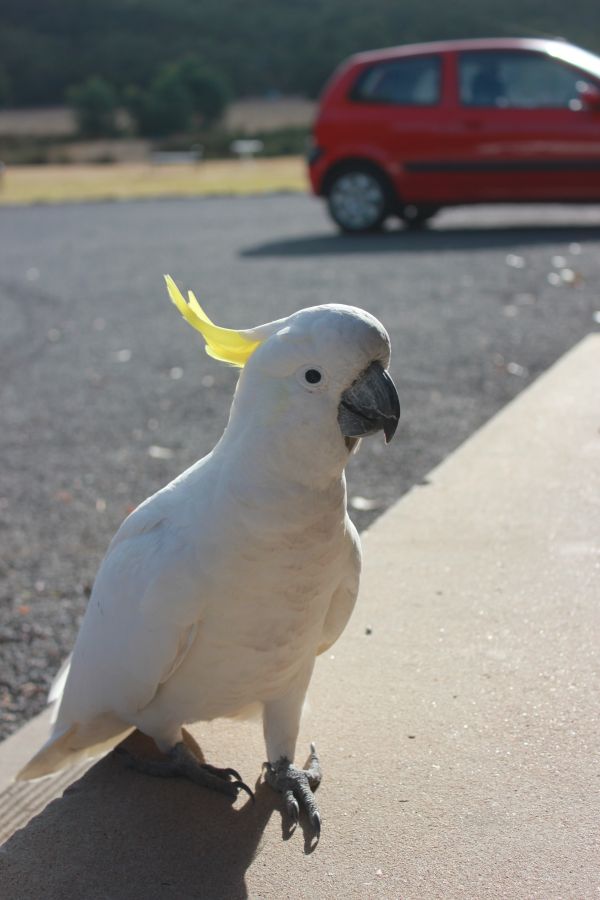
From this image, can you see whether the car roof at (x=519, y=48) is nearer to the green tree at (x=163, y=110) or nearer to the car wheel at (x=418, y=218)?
the car wheel at (x=418, y=218)

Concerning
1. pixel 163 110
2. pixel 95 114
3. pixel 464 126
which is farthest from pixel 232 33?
pixel 464 126

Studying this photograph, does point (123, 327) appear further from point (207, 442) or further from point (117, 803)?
point (117, 803)

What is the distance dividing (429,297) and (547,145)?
303cm

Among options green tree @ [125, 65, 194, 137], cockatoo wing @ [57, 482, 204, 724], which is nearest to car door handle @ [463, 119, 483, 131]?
cockatoo wing @ [57, 482, 204, 724]

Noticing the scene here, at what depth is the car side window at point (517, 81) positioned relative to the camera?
376 inches

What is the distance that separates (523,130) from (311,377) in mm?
8599

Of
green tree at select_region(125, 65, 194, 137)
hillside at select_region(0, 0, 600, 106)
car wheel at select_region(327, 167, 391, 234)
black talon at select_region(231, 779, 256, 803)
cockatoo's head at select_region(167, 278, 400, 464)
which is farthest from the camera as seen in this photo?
hillside at select_region(0, 0, 600, 106)

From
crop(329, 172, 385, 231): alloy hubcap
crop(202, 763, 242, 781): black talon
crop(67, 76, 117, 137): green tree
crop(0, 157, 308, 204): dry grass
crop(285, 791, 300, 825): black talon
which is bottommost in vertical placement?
crop(67, 76, 117, 137): green tree

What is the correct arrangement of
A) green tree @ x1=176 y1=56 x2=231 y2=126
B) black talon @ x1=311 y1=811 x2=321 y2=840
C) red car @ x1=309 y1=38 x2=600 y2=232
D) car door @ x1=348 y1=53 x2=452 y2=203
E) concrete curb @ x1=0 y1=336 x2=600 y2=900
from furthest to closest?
green tree @ x1=176 y1=56 x2=231 y2=126 < car door @ x1=348 y1=53 x2=452 y2=203 < red car @ x1=309 y1=38 x2=600 y2=232 < black talon @ x1=311 y1=811 x2=321 y2=840 < concrete curb @ x1=0 y1=336 x2=600 y2=900

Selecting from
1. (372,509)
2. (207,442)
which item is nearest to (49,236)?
(207,442)

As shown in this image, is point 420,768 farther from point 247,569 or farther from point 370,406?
point 370,406

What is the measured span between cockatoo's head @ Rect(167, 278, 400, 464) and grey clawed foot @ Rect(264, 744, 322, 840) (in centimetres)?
74

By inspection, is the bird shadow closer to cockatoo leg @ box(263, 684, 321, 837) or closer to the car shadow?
cockatoo leg @ box(263, 684, 321, 837)

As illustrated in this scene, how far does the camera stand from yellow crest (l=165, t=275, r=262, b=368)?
195cm
